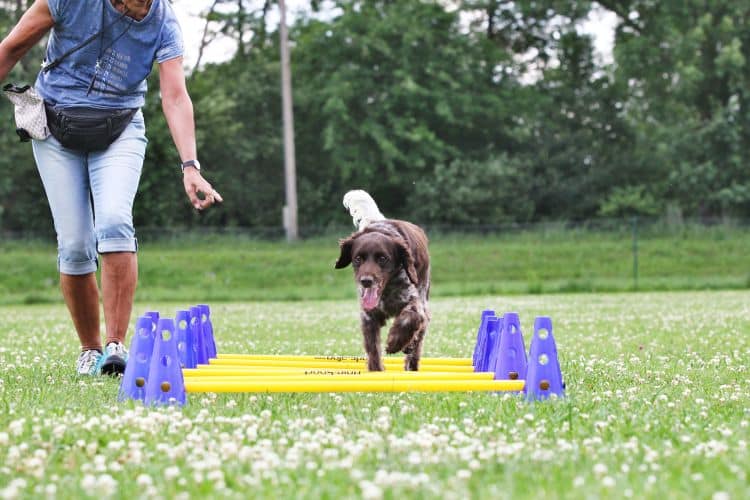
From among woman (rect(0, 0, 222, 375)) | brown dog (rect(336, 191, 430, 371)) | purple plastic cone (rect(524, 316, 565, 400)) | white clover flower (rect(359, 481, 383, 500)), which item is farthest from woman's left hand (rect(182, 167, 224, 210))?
white clover flower (rect(359, 481, 383, 500))

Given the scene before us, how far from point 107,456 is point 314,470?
0.80 metres

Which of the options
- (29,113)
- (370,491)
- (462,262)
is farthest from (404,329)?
(462,262)

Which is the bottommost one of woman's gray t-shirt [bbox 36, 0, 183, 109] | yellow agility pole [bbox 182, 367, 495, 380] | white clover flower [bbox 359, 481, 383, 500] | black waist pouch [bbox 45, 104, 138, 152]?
yellow agility pole [bbox 182, 367, 495, 380]

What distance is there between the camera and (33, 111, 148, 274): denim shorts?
5844 millimetres

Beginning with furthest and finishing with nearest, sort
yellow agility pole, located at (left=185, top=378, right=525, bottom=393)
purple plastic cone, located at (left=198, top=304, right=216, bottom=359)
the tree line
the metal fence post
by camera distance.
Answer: the tree line
the metal fence post
purple plastic cone, located at (left=198, top=304, right=216, bottom=359)
yellow agility pole, located at (left=185, top=378, right=525, bottom=393)

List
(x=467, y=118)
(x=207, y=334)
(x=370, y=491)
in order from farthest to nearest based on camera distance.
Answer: (x=467, y=118) < (x=207, y=334) < (x=370, y=491)

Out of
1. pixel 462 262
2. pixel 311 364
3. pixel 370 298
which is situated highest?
pixel 370 298

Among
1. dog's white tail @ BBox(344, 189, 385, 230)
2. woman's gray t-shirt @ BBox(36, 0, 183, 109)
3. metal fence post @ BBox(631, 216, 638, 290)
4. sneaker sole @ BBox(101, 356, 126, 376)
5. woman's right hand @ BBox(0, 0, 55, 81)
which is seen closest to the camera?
woman's right hand @ BBox(0, 0, 55, 81)

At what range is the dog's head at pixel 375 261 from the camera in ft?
20.6

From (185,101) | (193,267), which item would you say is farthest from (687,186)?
(185,101)

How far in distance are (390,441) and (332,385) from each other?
3.45 ft

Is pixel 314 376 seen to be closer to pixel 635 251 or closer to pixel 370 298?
pixel 370 298

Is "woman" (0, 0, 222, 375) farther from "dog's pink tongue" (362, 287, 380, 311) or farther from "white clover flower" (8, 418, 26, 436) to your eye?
"white clover flower" (8, 418, 26, 436)

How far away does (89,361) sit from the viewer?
6289 mm
